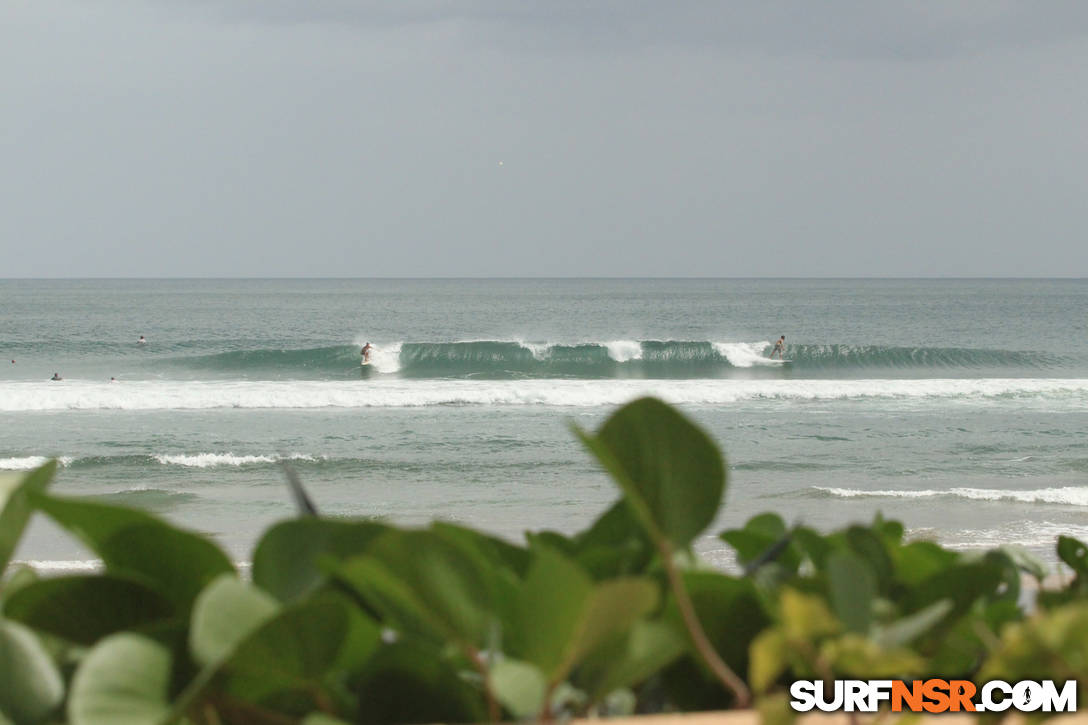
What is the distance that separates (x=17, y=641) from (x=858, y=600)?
273 mm

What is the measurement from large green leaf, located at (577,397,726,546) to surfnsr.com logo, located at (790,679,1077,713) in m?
0.07

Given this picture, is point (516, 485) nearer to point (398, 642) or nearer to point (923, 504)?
point (923, 504)

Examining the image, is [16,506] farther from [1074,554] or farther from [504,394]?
[504,394]

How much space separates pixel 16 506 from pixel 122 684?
11 centimetres

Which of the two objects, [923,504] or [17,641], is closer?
[17,641]

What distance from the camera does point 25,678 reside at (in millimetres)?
310

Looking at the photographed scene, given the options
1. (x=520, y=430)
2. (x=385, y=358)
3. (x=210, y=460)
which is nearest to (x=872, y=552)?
(x=210, y=460)

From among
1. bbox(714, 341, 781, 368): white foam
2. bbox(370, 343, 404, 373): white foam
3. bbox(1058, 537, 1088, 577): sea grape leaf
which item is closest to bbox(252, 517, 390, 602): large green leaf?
bbox(1058, 537, 1088, 577): sea grape leaf

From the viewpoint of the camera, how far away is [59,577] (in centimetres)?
34

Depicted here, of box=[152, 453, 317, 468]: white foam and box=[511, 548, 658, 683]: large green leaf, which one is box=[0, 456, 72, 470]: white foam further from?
box=[511, 548, 658, 683]: large green leaf

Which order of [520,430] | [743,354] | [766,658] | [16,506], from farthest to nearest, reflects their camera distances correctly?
[743,354], [520,430], [16,506], [766,658]

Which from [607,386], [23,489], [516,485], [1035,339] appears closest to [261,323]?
[607,386]

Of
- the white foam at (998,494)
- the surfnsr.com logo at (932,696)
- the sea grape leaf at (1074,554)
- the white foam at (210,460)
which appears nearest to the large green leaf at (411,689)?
the surfnsr.com logo at (932,696)

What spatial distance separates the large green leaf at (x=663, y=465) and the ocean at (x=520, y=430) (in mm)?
60
